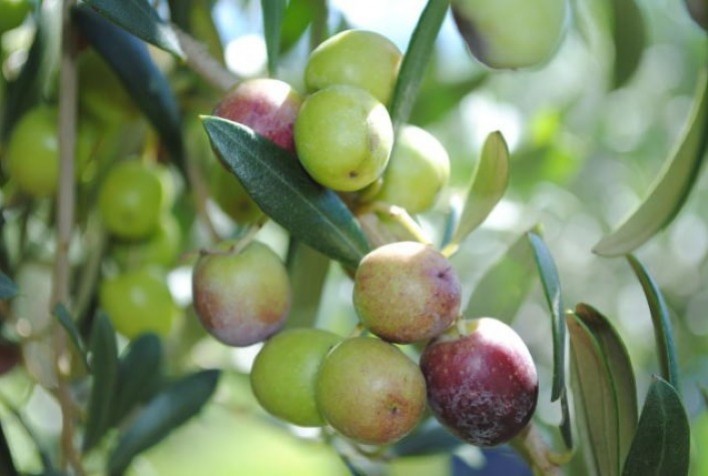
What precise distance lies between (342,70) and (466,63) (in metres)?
0.89

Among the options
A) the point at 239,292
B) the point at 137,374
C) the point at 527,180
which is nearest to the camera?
the point at 239,292

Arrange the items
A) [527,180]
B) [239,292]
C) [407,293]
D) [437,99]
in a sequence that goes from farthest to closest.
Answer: [527,180] → [437,99] → [239,292] → [407,293]

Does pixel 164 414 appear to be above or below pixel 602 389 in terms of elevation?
below

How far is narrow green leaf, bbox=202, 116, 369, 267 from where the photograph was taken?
2.72 ft

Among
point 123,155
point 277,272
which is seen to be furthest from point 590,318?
point 123,155

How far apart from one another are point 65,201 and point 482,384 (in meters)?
0.48

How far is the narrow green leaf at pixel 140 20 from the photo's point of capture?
86 cm

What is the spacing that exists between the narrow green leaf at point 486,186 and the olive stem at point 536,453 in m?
0.18

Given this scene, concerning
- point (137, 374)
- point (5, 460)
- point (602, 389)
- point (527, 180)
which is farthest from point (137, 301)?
point (527, 180)

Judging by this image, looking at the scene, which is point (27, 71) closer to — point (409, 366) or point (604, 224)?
point (409, 366)

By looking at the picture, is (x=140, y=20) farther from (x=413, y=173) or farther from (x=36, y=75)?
(x=36, y=75)

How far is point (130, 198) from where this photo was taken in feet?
3.99

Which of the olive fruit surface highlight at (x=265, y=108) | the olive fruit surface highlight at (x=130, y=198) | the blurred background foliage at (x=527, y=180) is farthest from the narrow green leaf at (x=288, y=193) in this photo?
the olive fruit surface highlight at (x=130, y=198)

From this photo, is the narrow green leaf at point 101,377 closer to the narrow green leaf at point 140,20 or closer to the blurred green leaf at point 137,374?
the blurred green leaf at point 137,374
